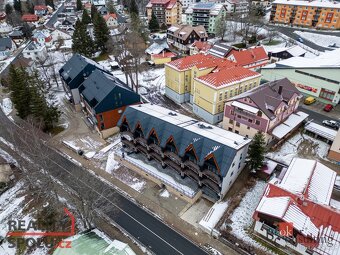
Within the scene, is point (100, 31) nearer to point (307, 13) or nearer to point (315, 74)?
point (315, 74)

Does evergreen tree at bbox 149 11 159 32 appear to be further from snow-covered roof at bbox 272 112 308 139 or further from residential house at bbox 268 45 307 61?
snow-covered roof at bbox 272 112 308 139

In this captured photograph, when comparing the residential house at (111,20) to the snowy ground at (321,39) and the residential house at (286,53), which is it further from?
the snowy ground at (321,39)

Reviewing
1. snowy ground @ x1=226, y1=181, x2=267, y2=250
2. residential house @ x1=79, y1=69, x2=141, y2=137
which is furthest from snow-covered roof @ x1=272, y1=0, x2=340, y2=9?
snowy ground @ x1=226, y1=181, x2=267, y2=250

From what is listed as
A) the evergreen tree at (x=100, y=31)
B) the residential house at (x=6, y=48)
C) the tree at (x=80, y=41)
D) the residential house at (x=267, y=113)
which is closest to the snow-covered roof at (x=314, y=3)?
the residential house at (x=267, y=113)

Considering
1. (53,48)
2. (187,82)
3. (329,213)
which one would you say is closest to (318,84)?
(187,82)

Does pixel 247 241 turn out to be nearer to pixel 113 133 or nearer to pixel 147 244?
pixel 147 244
